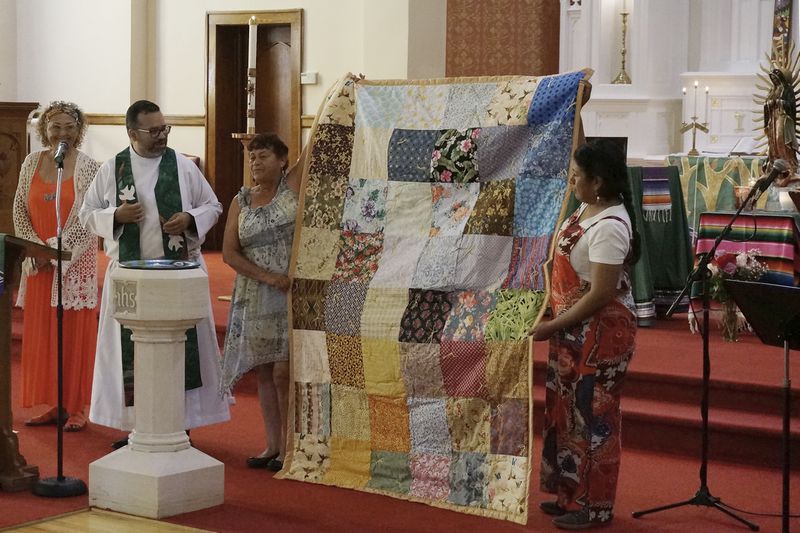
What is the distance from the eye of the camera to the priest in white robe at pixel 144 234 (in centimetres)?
528

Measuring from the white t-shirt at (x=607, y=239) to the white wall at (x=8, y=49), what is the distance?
30.7 ft

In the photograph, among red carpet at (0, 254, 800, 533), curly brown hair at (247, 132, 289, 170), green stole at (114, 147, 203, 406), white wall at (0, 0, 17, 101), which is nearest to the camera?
red carpet at (0, 254, 800, 533)

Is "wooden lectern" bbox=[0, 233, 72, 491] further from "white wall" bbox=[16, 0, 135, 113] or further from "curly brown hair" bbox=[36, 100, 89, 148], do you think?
"white wall" bbox=[16, 0, 135, 113]

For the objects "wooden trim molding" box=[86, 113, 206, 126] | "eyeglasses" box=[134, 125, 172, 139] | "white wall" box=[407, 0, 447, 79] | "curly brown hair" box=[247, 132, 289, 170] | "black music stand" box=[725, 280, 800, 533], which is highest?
"white wall" box=[407, 0, 447, 79]

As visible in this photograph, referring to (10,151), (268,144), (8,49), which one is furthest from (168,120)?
(268,144)

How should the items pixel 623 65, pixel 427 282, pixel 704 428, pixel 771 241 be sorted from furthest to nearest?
pixel 623 65 → pixel 771 241 → pixel 427 282 → pixel 704 428

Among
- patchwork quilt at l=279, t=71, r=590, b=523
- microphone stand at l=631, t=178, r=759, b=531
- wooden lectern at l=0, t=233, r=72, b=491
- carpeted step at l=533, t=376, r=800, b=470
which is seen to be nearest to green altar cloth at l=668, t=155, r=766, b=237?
carpeted step at l=533, t=376, r=800, b=470

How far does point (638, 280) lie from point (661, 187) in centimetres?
64

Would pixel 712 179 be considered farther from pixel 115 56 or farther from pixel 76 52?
pixel 76 52

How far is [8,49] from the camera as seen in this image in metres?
12.3

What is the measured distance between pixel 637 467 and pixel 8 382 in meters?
2.62

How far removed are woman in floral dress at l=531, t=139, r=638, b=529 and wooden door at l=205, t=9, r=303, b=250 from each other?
750cm

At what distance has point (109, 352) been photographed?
5.36 m

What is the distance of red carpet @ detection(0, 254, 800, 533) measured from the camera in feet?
14.4
